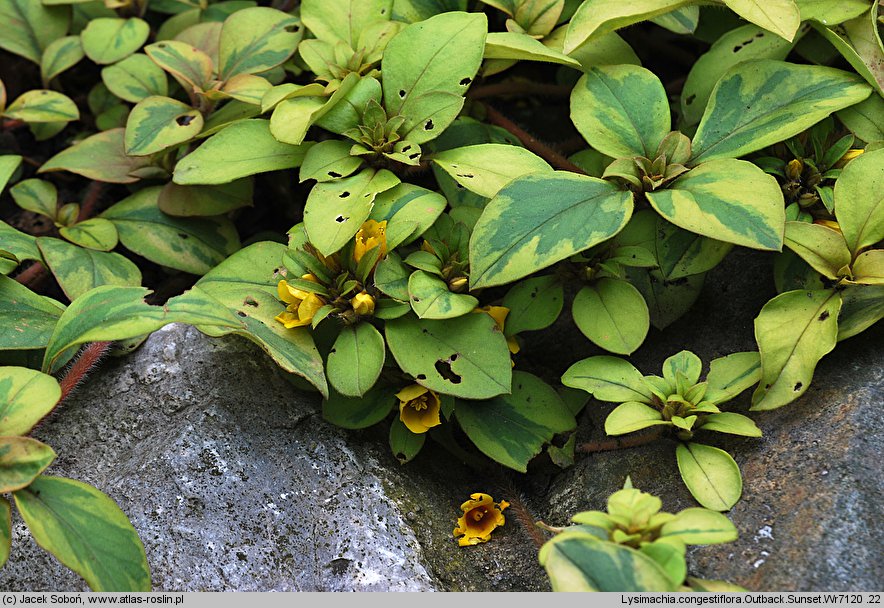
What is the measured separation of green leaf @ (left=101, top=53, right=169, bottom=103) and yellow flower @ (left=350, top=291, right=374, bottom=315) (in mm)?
1173

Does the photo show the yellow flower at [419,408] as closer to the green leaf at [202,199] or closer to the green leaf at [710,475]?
the green leaf at [710,475]

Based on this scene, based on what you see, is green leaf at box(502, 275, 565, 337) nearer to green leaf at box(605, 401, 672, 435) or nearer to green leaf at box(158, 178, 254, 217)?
green leaf at box(605, 401, 672, 435)

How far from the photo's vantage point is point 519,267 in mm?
1865

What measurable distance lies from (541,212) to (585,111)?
433mm

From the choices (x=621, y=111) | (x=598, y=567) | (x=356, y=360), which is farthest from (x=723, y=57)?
(x=598, y=567)

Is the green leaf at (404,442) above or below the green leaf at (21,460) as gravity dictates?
below

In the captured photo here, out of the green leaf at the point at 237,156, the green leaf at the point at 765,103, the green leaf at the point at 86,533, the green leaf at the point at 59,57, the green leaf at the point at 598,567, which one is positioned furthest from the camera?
the green leaf at the point at 59,57

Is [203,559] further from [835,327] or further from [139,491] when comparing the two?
[835,327]

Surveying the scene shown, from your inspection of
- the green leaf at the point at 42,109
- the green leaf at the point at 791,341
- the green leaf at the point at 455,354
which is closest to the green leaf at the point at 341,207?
the green leaf at the point at 455,354

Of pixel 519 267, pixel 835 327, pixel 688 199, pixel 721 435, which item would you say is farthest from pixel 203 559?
pixel 835 327

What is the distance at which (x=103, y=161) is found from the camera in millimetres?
2617

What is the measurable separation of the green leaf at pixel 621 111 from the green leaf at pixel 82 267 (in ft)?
4.45

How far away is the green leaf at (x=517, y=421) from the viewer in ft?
6.86

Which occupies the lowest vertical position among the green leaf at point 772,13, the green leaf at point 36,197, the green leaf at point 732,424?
the green leaf at point 36,197
